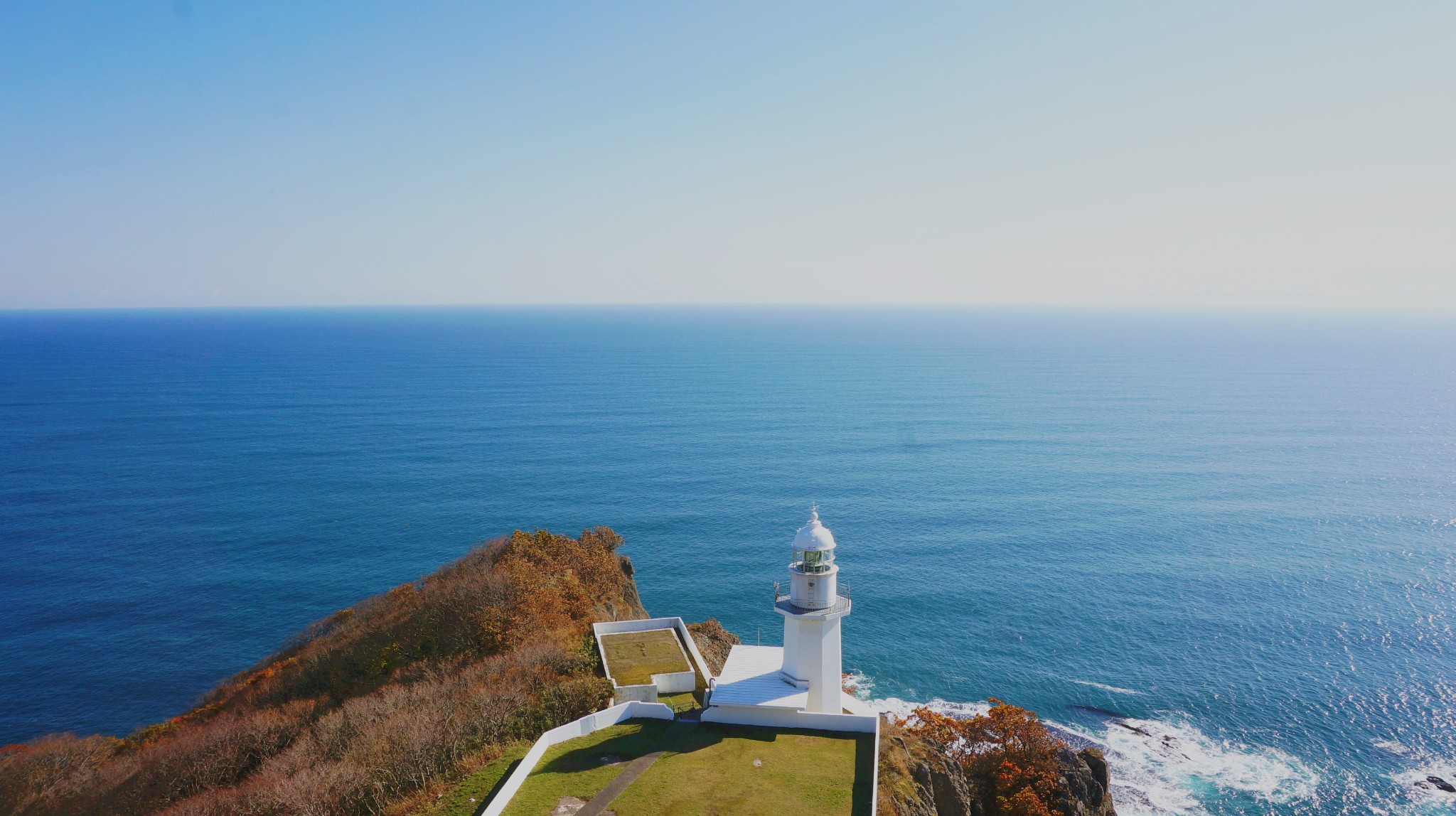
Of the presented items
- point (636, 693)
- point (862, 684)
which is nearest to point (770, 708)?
point (636, 693)

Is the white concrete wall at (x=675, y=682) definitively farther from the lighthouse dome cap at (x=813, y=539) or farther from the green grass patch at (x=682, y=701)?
the lighthouse dome cap at (x=813, y=539)

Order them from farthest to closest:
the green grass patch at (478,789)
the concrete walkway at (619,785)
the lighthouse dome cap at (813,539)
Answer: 1. the lighthouse dome cap at (813,539)
2. the green grass patch at (478,789)
3. the concrete walkway at (619,785)

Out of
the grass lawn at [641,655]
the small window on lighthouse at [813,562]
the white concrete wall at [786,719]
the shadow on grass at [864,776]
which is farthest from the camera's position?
the grass lawn at [641,655]

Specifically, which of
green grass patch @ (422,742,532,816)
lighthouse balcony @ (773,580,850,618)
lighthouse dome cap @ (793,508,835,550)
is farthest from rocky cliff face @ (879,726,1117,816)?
→ green grass patch @ (422,742,532,816)

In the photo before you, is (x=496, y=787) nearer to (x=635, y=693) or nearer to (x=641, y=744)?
(x=641, y=744)

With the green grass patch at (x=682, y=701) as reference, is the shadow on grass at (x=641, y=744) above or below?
above

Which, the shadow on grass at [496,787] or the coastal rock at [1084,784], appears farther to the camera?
the coastal rock at [1084,784]

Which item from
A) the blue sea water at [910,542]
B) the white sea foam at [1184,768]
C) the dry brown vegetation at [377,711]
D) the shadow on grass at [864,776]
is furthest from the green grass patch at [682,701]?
the white sea foam at [1184,768]

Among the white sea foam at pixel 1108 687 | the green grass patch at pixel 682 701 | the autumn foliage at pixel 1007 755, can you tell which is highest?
the green grass patch at pixel 682 701
